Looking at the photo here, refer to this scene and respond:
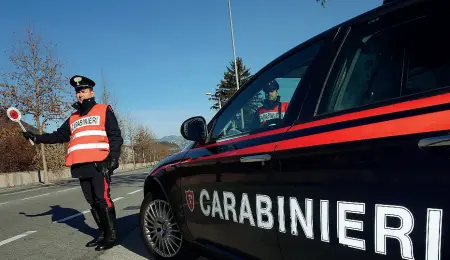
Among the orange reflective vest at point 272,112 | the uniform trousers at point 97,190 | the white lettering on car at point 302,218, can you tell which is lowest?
the uniform trousers at point 97,190

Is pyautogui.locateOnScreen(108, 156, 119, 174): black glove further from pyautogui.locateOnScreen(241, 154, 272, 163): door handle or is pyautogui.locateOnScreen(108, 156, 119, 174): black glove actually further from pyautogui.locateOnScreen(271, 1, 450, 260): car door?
pyautogui.locateOnScreen(271, 1, 450, 260): car door

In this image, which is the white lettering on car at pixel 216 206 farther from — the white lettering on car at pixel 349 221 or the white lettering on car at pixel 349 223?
the white lettering on car at pixel 349 223

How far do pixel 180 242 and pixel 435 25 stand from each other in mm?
2426

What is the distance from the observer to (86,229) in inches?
208

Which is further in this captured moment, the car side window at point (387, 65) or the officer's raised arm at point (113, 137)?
the officer's raised arm at point (113, 137)

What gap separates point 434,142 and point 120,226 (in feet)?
16.3

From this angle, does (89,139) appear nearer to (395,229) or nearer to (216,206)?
(216,206)

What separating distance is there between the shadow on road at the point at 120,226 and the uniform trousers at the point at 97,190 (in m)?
0.56

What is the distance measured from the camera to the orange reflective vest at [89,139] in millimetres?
3941

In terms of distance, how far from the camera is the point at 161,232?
128 inches

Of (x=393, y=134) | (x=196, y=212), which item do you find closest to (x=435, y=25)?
(x=393, y=134)

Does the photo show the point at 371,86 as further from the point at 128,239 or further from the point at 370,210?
the point at 128,239

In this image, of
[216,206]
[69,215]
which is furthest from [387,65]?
[69,215]

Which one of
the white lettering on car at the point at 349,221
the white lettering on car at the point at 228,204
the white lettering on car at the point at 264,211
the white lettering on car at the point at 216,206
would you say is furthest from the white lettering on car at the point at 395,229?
the white lettering on car at the point at 216,206
